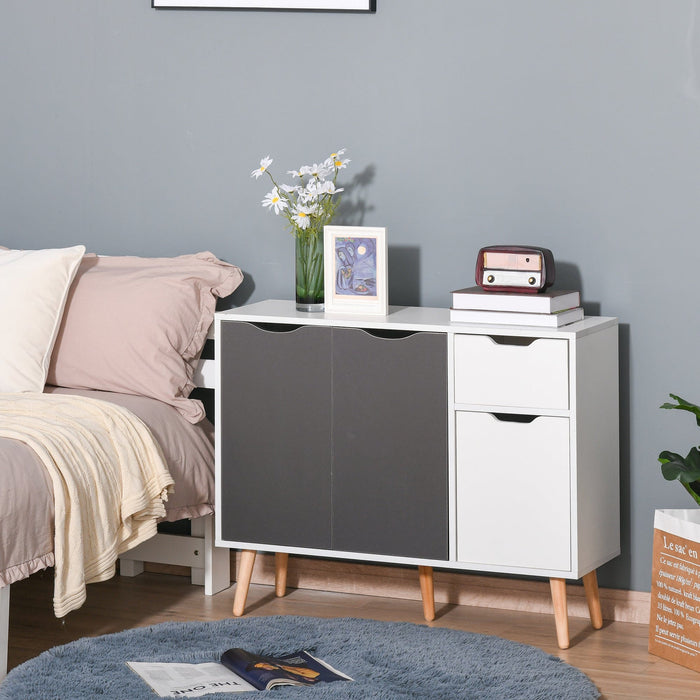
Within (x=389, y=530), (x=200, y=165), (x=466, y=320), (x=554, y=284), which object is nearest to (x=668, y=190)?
(x=554, y=284)

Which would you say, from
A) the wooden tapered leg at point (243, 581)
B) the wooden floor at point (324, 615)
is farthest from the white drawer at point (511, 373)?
the wooden tapered leg at point (243, 581)

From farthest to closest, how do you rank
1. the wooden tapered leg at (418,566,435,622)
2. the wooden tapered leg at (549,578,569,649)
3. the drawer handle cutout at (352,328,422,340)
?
the wooden tapered leg at (418,566,435,622)
the drawer handle cutout at (352,328,422,340)
the wooden tapered leg at (549,578,569,649)

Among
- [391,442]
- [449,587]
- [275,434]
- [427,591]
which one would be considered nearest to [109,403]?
[275,434]

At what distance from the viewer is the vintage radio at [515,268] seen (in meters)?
2.87

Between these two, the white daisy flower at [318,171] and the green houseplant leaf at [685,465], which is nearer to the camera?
the green houseplant leaf at [685,465]

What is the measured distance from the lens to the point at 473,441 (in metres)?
2.87

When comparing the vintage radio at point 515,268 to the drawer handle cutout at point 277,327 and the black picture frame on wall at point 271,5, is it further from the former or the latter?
the black picture frame on wall at point 271,5

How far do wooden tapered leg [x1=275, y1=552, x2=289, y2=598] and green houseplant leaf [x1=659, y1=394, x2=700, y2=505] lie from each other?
3.42ft

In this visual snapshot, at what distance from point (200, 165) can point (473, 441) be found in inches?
45.8

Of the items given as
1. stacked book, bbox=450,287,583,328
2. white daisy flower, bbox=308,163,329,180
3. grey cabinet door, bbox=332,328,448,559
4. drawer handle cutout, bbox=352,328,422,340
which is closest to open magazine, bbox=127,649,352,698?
grey cabinet door, bbox=332,328,448,559

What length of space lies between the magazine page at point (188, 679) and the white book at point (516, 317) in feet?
3.23

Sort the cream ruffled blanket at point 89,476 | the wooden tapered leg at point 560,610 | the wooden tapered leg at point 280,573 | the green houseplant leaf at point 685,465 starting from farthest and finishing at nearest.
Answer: the wooden tapered leg at point 280,573 → the wooden tapered leg at point 560,610 → the green houseplant leaf at point 685,465 → the cream ruffled blanket at point 89,476

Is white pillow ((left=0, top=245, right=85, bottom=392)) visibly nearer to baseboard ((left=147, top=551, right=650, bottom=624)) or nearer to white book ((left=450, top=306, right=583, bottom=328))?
baseboard ((left=147, top=551, right=650, bottom=624))

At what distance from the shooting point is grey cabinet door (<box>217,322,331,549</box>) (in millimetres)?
2994
